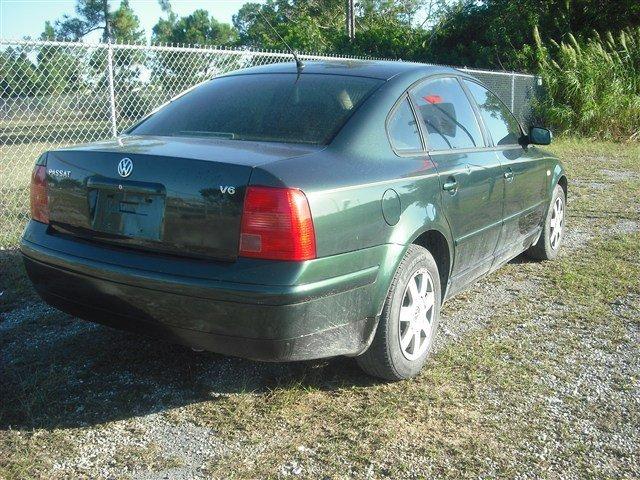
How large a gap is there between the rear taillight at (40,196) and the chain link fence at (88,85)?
363 centimetres

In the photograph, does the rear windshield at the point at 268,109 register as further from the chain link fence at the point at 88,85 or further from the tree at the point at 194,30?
the tree at the point at 194,30

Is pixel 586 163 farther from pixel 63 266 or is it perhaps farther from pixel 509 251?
pixel 63 266

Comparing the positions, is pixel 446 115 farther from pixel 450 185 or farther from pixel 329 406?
pixel 329 406

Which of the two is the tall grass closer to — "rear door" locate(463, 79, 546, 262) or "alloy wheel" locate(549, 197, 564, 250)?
"alloy wheel" locate(549, 197, 564, 250)

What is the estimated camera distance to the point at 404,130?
352cm

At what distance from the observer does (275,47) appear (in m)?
26.5

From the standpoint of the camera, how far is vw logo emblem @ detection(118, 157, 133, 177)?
2.92 metres


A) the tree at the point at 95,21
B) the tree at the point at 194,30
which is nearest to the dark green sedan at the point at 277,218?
the tree at the point at 95,21

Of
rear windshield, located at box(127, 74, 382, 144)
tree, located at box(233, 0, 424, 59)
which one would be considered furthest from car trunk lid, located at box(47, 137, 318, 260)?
tree, located at box(233, 0, 424, 59)

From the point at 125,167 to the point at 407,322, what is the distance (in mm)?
1550

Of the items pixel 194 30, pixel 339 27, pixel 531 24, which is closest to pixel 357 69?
pixel 531 24

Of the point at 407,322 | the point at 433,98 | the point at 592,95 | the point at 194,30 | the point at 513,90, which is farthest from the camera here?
the point at 194,30

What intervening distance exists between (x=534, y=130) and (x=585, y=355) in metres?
1.90

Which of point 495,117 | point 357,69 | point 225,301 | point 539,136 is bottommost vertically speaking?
point 225,301
